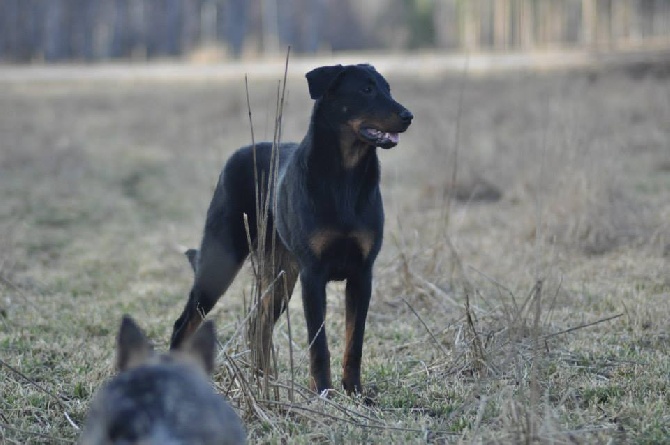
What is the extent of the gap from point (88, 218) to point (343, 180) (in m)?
6.94

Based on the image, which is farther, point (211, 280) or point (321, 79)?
point (211, 280)

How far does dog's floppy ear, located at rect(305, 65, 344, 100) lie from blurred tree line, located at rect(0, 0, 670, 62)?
130ft

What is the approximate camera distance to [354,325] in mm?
4559

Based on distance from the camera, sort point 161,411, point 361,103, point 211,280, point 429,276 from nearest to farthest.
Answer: point 161,411 → point 361,103 → point 211,280 → point 429,276

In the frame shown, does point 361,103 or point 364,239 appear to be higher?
point 361,103

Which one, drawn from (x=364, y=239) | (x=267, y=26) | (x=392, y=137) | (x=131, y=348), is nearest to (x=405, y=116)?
(x=392, y=137)

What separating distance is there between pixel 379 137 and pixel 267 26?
50.0 m

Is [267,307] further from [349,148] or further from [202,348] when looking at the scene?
[202,348]

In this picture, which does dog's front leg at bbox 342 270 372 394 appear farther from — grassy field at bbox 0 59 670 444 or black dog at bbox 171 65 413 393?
grassy field at bbox 0 59 670 444

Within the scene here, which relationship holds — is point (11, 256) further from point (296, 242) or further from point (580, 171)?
point (580, 171)

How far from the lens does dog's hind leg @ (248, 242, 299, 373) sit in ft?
12.9

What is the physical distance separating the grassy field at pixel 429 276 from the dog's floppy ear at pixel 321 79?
0.74 feet

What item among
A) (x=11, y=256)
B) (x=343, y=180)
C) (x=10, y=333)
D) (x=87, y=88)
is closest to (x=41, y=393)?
(x=10, y=333)

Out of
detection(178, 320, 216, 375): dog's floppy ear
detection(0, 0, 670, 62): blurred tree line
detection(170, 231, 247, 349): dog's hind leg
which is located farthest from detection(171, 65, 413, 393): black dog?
detection(0, 0, 670, 62): blurred tree line
